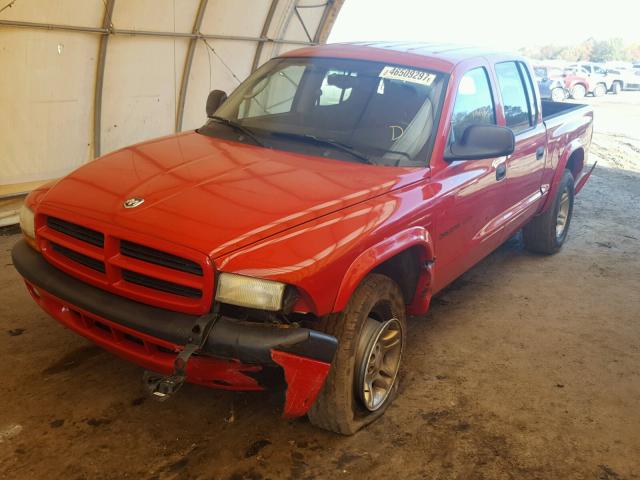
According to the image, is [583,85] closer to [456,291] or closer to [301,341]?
[456,291]

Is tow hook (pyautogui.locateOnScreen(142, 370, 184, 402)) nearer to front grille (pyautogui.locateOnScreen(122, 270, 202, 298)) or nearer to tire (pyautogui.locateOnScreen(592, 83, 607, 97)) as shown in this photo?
front grille (pyautogui.locateOnScreen(122, 270, 202, 298))

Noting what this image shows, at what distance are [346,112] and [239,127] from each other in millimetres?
672

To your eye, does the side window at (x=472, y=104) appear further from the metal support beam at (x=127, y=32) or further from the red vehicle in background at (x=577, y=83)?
the red vehicle in background at (x=577, y=83)

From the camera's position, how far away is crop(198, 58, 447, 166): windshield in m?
3.58

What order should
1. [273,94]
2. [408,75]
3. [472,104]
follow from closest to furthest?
[408,75]
[472,104]
[273,94]

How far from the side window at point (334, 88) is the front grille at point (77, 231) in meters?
1.64

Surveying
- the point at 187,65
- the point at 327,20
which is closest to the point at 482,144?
the point at 187,65

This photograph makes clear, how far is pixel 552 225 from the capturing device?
5977 millimetres

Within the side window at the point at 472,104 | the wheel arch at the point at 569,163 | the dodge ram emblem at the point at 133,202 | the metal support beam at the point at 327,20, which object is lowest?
the wheel arch at the point at 569,163

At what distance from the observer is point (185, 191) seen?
297 cm

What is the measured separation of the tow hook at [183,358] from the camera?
8.16 ft

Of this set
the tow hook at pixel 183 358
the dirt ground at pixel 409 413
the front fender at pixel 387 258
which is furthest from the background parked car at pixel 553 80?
the tow hook at pixel 183 358

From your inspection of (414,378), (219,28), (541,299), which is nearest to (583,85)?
(219,28)

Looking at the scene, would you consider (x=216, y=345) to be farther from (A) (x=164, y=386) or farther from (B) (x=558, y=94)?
(B) (x=558, y=94)
